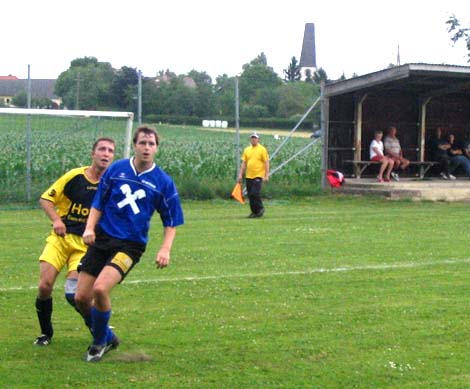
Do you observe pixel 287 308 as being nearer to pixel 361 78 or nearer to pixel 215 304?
pixel 215 304

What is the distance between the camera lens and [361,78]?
26.9m

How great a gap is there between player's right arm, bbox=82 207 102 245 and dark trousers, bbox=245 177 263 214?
42.2ft

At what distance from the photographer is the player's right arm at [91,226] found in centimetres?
772

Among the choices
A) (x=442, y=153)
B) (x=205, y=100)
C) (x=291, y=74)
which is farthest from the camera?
(x=291, y=74)

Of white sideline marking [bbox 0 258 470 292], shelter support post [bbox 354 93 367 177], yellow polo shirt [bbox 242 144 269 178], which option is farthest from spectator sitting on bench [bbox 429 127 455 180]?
white sideline marking [bbox 0 258 470 292]

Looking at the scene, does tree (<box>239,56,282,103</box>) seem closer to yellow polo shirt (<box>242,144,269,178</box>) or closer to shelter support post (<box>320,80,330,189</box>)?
shelter support post (<box>320,80,330,189</box>)

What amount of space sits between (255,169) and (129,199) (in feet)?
44.0

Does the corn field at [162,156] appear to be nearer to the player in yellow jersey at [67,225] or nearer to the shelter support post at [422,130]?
the shelter support post at [422,130]

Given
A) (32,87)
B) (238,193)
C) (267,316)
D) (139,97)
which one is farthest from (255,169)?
(267,316)

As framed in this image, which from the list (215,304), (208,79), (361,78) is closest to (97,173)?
(215,304)

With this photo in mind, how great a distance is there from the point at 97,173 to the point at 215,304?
225 centimetres

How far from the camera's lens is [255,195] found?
68.1 ft

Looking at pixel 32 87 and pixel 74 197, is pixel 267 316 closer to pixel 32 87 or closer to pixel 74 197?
pixel 74 197

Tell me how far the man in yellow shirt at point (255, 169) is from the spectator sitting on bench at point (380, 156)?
7394mm
